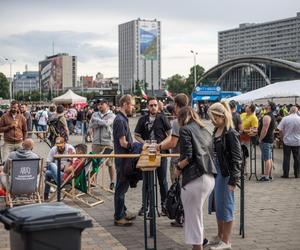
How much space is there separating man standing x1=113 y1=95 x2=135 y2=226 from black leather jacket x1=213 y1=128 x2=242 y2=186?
1.76 meters

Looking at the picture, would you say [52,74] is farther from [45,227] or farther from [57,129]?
[45,227]

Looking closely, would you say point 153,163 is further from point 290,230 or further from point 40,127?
point 40,127

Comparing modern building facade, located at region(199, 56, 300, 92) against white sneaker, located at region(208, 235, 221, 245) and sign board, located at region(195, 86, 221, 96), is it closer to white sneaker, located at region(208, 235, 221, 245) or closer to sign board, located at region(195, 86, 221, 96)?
sign board, located at region(195, 86, 221, 96)

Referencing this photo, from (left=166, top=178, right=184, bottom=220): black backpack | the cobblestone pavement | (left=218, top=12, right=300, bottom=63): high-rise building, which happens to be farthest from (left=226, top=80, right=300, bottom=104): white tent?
(left=218, top=12, right=300, bottom=63): high-rise building

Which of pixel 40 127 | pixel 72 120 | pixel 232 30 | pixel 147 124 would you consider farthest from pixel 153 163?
pixel 232 30

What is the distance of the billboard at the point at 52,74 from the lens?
182625 mm

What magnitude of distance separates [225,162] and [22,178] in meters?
4.10

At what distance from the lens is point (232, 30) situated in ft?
633

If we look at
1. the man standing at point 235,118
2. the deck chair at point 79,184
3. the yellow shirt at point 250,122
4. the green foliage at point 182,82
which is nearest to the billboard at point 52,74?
the green foliage at point 182,82

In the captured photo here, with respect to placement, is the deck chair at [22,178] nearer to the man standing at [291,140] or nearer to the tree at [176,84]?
the man standing at [291,140]

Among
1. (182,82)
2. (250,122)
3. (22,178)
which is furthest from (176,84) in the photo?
(22,178)

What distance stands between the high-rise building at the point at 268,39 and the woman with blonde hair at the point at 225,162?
161384 mm

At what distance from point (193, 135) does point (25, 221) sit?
2398mm

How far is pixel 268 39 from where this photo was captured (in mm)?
176250
